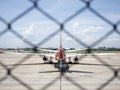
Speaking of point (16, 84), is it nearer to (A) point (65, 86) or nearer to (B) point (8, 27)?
(A) point (65, 86)

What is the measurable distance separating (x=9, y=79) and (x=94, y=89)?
5370 mm

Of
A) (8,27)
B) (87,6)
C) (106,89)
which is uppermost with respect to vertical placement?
(87,6)

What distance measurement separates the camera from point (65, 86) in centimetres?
1324

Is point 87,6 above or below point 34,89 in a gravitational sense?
above

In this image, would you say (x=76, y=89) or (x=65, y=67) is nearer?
(x=76, y=89)

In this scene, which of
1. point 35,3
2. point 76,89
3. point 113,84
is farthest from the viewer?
point 113,84

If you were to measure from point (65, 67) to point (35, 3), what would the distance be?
1861 centimetres

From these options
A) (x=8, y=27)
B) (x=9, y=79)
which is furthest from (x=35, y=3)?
(x=9, y=79)

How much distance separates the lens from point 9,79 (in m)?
15.7

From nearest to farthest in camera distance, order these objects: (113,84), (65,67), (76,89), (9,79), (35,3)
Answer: (35,3) < (76,89) < (113,84) < (9,79) < (65,67)

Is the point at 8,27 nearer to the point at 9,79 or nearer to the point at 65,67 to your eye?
the point at 9,79

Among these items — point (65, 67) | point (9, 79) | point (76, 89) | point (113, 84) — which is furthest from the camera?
point (65, 67)

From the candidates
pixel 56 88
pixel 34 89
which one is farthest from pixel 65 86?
pixel 34 89

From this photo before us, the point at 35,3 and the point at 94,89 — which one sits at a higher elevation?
the point at 35,3
